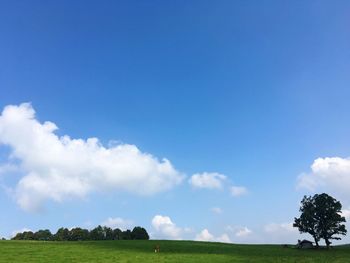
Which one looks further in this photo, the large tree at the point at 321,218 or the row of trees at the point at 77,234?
the row of trees at the point at 77,234

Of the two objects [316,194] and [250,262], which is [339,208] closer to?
[316,194]

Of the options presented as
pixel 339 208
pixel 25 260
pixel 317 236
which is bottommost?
pixel 25 260

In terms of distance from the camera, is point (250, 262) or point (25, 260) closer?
point (25, 260)

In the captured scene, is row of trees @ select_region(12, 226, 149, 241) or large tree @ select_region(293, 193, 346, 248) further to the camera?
row of trees @ select_region(12, 226, 149, 241)

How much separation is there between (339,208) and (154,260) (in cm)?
5757

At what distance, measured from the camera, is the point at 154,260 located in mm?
52094

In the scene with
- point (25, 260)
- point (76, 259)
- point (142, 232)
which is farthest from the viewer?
point (142, 232)

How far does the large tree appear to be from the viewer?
300ft

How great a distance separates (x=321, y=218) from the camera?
92.9 meters

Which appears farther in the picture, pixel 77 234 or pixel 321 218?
pixel 77 234

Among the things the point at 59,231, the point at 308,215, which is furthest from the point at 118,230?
the point at 308,215

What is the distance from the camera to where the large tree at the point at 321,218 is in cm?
9151

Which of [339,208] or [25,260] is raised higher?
[339,208]

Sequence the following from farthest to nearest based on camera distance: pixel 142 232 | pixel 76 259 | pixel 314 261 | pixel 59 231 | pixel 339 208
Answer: pixel 59 231 < pixel 142 232 < pixel 339 208 < pixel 314 261 < pixel 76 259
